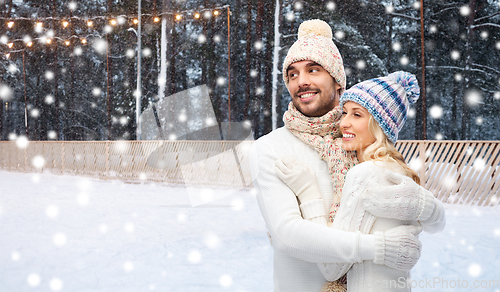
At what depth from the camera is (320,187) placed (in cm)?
169

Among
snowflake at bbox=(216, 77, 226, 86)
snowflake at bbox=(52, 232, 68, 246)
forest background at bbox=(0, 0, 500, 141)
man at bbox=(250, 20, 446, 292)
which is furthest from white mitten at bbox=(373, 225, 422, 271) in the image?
snowflake at bbox=(216, 77, 226, 86)

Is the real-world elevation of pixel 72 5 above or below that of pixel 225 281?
above

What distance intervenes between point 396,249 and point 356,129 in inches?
20.6

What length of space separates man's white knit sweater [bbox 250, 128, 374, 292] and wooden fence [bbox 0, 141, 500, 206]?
787 cm

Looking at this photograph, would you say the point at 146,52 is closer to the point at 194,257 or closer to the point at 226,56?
the point at 226,56

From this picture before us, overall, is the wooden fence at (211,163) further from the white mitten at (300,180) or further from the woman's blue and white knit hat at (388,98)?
the white mitten at (300,180)

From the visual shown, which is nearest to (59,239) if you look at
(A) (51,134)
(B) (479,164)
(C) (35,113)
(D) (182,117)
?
(B) (479,164)

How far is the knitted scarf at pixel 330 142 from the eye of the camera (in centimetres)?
161

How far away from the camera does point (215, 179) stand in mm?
12664

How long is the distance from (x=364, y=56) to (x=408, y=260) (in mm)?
17671

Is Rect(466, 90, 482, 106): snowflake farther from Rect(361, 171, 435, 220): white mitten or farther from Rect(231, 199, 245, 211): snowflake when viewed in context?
Rect(361, 171, 435, 220): white mitten

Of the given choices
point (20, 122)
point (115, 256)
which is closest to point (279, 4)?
point (115, 256)

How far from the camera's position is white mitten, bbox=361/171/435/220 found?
141 cm

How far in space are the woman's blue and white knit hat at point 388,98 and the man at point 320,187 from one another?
6.7 inches
